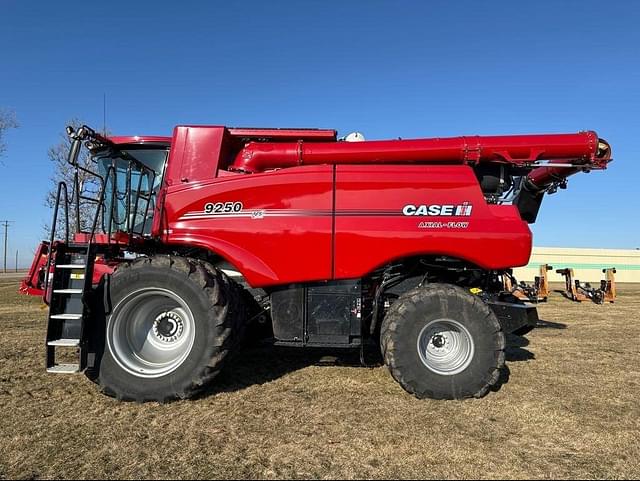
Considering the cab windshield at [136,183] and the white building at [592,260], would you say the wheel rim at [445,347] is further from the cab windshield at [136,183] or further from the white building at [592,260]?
the white building at [592,260]

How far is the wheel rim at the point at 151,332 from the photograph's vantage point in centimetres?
448

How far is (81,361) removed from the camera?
4316mm

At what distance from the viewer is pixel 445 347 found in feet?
15.3

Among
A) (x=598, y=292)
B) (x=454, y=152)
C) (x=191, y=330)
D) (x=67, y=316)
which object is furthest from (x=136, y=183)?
(x=598, y=292)

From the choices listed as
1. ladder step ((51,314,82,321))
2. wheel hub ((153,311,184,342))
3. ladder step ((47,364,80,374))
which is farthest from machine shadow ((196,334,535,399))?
ladder step ((51,314,82,321))

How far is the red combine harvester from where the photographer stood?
443 centimetres

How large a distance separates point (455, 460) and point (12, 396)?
13.7 ft

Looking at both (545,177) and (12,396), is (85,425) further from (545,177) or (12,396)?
(545,177)

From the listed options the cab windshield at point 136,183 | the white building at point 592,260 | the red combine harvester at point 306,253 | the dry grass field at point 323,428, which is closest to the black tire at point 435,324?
the red combine harvester at point 306,253

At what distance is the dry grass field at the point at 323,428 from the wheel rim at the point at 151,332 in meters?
0.40

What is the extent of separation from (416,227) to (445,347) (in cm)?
128

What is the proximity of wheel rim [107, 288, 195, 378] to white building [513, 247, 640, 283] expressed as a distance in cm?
3586

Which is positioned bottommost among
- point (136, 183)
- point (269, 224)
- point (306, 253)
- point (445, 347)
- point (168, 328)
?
point (445, 347)

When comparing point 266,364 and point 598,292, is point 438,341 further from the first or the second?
point 598,292
